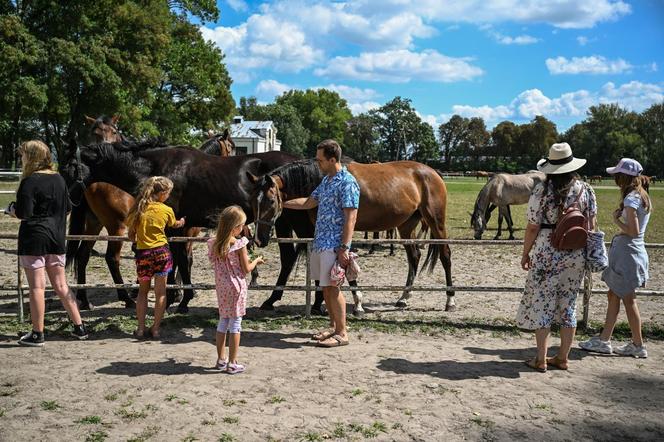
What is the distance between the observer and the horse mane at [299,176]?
6.25 meters

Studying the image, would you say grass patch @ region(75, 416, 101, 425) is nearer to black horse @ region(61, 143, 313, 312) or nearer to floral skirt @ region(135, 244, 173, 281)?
floral skirt @ region(135, 244, 173, 281)

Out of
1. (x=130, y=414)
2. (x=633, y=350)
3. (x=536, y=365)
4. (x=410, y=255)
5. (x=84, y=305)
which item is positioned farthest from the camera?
(x=410, y=255)

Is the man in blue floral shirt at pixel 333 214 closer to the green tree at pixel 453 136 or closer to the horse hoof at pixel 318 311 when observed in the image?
the horse hoof at pixel 318 311

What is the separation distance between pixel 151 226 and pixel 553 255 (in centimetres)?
381

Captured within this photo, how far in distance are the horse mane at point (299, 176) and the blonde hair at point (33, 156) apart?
2.39 meters

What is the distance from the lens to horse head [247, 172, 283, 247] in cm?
575

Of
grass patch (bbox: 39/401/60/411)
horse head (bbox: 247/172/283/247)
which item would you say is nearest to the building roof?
horse head (bbox: 247/172/283/247)

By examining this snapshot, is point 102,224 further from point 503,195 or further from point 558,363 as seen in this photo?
point 503,195

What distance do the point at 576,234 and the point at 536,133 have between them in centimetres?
9069

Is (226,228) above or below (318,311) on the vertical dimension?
above

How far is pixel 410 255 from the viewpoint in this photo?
750cm

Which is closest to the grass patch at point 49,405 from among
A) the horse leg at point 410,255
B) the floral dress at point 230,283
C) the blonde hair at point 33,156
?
the floral dress at point 230,283

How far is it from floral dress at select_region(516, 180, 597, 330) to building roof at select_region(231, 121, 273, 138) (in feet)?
276

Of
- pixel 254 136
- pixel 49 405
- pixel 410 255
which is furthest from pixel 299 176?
pixel 254 136
